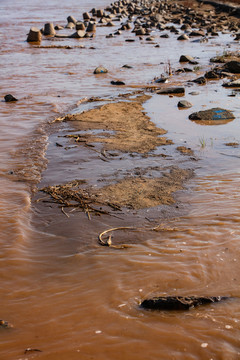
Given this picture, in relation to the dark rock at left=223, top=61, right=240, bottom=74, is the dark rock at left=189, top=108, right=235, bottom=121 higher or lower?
lower

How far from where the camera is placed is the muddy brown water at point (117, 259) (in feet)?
8.55

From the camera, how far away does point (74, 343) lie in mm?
2582

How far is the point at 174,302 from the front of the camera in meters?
2.84

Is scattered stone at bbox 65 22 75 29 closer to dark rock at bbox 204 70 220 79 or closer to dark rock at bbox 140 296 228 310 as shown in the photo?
dark rock at bbox 204 70 220 79

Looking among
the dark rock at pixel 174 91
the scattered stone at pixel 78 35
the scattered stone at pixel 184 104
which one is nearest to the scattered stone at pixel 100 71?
the dark rock at pixel 174 91

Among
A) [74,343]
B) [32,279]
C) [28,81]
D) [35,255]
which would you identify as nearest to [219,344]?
[74,343]

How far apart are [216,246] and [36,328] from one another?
70.0 inches

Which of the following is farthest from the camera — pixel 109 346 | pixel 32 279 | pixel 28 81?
pixel 28 81

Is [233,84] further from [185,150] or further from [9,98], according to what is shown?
[9,98]

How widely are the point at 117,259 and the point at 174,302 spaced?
85cm

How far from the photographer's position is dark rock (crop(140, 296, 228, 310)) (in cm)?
284

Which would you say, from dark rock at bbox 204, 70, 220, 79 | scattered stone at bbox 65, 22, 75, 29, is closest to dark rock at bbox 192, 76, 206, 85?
dark rock at bbox 204, 70, 220, 79

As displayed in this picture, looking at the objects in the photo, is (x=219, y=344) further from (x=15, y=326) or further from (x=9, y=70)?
(x=9, y=70)

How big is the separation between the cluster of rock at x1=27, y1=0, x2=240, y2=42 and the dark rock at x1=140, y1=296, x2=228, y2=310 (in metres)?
17.8
